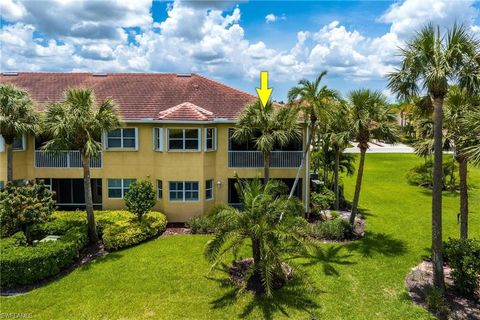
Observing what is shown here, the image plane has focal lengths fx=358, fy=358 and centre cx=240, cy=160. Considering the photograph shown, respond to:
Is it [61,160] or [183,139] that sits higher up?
[183,139]

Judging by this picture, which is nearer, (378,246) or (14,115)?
(378,246)

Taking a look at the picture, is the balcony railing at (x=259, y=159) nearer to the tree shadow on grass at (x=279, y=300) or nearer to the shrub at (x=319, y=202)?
the shrub at (x=319, y=202)

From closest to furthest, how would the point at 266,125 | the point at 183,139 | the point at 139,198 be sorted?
the point at 139,198 → the point at 266,125 → the point at 183,139

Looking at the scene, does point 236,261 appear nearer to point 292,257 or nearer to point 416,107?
point 292,257

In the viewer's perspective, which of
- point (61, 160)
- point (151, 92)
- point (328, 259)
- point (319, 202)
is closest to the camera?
point (328, 259)

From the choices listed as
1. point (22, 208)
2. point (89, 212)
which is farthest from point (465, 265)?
point (22, 208)

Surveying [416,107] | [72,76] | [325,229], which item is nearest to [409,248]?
[325,229]

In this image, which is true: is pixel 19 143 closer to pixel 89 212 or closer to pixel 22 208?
pixel 22 208
